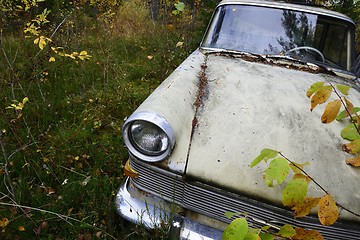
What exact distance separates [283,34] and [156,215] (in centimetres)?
202

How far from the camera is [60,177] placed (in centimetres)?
244

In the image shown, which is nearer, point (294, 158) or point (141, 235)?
point (294, 158)

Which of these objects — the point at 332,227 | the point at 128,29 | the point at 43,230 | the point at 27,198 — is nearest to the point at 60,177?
the point at 27,198

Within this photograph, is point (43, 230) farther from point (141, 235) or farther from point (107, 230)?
point (141, 235)

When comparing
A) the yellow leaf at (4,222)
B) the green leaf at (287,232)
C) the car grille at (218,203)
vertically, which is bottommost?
the yellow leaf at (4,222)

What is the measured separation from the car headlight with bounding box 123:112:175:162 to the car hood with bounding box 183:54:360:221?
144 mm

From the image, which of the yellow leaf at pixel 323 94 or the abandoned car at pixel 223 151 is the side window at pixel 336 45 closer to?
the abandoned car at pixel 223 151

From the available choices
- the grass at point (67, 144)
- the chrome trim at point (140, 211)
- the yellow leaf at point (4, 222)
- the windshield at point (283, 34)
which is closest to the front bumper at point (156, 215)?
the chrome trim at point (140, 211)

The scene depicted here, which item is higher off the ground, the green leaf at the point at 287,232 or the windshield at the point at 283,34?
the windshield at the point at 283,34

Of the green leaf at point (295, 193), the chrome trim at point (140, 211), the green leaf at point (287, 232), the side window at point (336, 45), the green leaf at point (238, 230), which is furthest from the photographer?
the side window at point (336, 45)

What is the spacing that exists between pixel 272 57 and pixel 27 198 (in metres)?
2.30

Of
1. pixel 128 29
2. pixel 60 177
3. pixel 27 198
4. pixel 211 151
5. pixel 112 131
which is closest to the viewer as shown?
pixel 211 151

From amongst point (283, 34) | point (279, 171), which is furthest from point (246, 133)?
point (283, 34)

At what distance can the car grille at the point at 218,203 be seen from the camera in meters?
1.47
